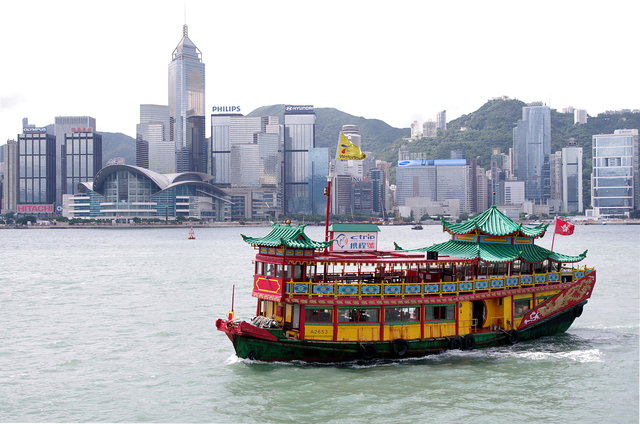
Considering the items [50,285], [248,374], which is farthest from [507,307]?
[50,285]

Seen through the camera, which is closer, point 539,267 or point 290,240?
point 290,240

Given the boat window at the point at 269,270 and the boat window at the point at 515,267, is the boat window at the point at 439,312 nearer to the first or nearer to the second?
the boat window at the point at 515,267

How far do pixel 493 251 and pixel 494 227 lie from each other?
4.05 ft

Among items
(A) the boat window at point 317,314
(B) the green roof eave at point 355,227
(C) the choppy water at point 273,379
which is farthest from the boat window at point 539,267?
(A) the boat window at point 317,314

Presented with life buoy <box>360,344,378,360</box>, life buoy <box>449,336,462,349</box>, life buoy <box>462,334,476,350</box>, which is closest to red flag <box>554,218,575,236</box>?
life buoy <box>462,334,476,350</box>

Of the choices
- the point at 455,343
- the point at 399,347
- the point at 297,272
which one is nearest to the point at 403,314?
the point at 399,347

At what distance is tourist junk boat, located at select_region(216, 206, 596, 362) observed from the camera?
86.0 ft

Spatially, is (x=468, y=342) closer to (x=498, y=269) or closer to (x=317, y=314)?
(x=498, y=269)

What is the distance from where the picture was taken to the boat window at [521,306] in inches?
1179

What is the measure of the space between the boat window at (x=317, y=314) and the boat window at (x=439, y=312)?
3.51 metres

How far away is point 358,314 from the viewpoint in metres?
26.5

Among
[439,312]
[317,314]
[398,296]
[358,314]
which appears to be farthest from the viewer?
[439,312]

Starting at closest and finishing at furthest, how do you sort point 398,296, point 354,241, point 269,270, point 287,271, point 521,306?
point 287,271
point 398,296
point 269,270
point 354,241
point 521,306

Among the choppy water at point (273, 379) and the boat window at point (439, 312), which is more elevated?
the boat window at point (439, 312)
